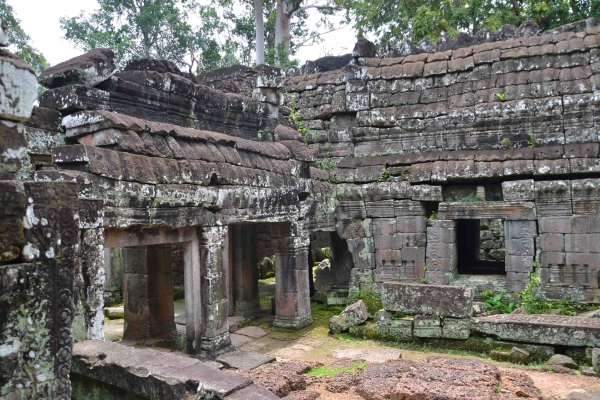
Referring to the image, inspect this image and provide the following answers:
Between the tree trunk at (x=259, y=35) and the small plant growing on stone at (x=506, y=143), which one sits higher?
the tree trunk at (x=259, y=35)

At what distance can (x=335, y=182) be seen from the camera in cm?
1127

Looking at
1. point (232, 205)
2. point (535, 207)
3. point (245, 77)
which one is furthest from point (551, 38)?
point (232, 205)

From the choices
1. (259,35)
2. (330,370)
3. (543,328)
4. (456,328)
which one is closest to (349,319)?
(456,328)

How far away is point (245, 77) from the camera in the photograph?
420 inches

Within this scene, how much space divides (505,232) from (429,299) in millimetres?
2356

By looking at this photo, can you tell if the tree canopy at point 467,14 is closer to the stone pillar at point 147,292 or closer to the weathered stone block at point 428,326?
the weathered stone block at point 428,326

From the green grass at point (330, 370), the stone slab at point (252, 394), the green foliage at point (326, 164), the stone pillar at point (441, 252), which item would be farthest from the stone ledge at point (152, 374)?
the green foliage at point (326, 164)

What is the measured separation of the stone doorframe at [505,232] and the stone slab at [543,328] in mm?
1366

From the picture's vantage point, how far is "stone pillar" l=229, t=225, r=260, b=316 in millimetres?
11031

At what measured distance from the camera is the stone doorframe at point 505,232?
9406 millimetres

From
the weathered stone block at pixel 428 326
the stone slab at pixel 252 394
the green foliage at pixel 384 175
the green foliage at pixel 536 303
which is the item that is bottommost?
the weathered stone block at pixel 428 326

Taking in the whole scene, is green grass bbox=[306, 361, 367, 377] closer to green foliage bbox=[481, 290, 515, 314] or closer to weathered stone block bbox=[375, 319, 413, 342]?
weathered stone block bbox=[375, 319, 413, 342]

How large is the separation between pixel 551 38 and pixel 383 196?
4829 mm

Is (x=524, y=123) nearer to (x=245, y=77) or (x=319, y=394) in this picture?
(x=245, y=77)
